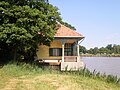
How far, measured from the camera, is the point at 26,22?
22297 millimetres

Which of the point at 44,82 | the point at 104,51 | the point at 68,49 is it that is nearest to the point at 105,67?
the point at 68,49

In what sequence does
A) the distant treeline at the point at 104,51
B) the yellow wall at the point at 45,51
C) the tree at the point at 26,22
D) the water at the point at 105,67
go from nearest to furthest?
the tree at the point at 26,22 < the yellow wall at the point at 45,51 < the water at the point at 105,67 < the distant treeline at the point at 104,51

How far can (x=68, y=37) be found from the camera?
30.8 meters

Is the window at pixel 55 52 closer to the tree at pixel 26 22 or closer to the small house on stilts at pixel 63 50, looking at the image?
the small house on stilts at pixel 63 50

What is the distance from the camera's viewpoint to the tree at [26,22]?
21820mm

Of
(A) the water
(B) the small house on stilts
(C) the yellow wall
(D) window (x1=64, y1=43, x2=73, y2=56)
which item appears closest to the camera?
(B) the small house on stilts

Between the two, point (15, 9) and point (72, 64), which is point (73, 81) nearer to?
point (15, 9)

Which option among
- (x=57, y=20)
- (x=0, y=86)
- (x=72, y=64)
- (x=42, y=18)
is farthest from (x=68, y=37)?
(x=0, y=86)

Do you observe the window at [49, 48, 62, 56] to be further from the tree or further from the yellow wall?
the tree

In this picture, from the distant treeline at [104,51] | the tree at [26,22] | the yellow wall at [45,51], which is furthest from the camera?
the distant treeline at [104,51]

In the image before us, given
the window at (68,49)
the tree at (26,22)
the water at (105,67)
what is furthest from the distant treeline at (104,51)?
the tree at (26,22)

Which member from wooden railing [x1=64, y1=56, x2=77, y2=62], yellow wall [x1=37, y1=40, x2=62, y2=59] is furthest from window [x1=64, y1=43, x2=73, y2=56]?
wooden railing [x1=64, y1=56, x2=77, y2=62]

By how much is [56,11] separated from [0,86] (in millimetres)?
11304

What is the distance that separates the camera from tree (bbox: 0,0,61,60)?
71.6 feet
